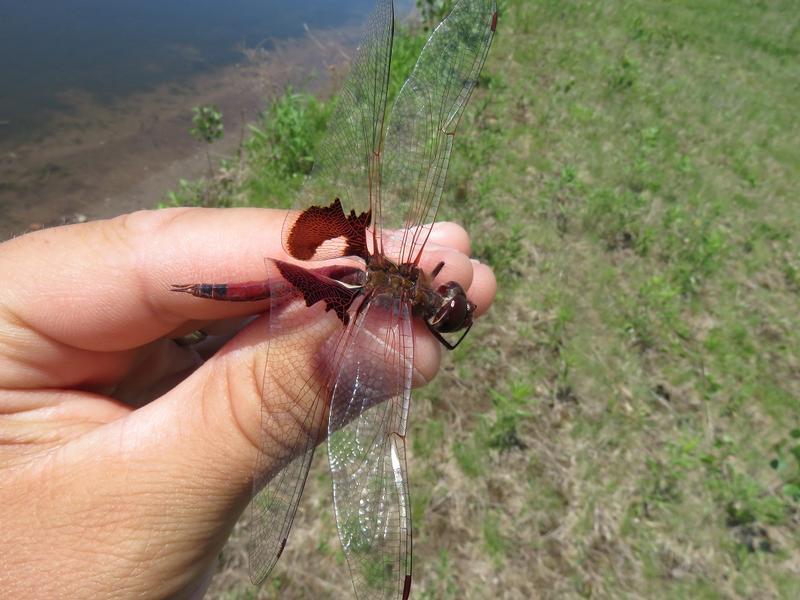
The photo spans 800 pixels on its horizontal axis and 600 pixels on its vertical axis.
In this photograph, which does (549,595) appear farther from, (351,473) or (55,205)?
(55,205)

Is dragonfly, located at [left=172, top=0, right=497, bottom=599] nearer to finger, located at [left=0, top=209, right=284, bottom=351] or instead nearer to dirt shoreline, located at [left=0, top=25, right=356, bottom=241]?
finger, located at [left=0, top=209, right=284, bottom=351]

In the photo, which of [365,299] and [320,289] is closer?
[320,289]

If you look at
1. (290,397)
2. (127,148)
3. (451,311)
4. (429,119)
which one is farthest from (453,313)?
(127,148)

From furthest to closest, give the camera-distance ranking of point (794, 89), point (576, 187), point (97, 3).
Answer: point (97, 3) < point (794, 89) < point (576, 187)

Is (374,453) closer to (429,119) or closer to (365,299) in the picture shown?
(365,299)

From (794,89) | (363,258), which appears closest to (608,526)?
(363,258)

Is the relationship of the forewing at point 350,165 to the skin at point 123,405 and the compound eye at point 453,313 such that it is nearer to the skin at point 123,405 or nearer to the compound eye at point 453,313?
the skin at point 123,405
